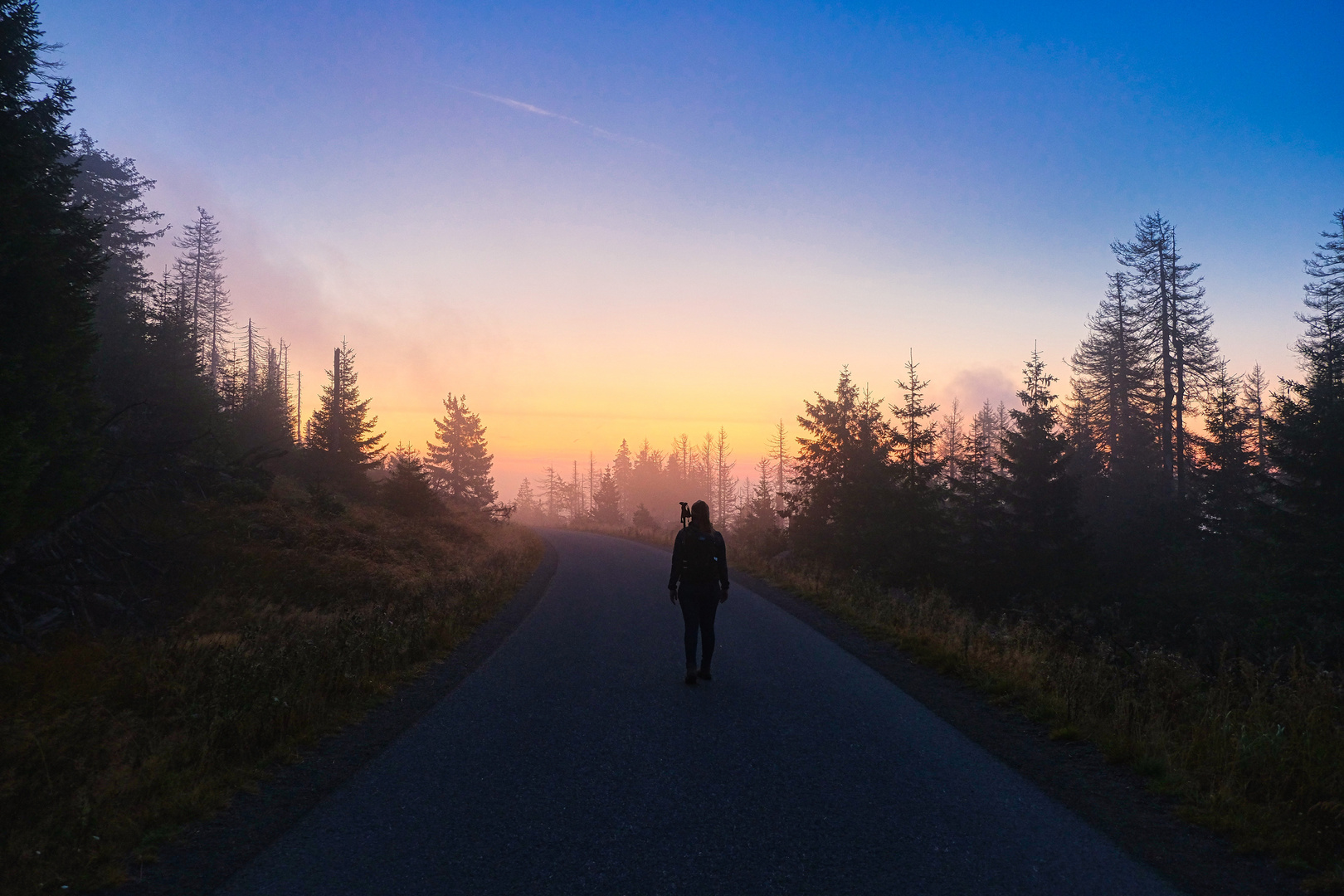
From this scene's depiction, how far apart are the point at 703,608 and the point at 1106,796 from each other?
15.0ft

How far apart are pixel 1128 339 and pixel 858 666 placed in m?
38.8

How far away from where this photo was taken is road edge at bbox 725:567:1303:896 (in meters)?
3.94

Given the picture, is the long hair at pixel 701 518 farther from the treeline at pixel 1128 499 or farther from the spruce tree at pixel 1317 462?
the spruce tree at pixel 1317 462

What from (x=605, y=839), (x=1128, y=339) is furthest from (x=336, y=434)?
(x=1128, y=339)

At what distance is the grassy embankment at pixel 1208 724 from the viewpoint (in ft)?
14.8

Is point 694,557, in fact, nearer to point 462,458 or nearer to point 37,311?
point 37,311

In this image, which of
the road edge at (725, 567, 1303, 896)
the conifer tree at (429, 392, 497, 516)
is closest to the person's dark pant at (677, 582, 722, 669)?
the road edge at (725, 567, 1303, 896)

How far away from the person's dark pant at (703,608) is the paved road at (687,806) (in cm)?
49

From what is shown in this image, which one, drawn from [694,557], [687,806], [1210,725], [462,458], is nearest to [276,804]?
[687,806]

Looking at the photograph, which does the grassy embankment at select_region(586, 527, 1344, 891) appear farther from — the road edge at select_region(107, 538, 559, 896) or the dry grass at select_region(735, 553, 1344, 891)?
the road edge at select_region(107, 538, 559, 896)

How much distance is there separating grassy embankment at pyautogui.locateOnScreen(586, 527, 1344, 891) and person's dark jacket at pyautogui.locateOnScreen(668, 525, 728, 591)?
3468 millimetres

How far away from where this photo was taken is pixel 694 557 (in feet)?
28.6

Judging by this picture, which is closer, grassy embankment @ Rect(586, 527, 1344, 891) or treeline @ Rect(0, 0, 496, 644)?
grassy embankment @ Rect(586, 527, 1344, 891)

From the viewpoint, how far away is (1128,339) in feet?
126
